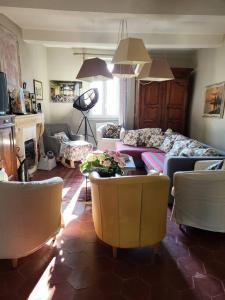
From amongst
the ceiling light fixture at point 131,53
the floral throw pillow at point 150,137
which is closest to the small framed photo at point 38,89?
the floral throw pillow at point 150,137

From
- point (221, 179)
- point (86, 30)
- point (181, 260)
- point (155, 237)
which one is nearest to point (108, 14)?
point (86, 30)

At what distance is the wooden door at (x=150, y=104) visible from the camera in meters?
5.25

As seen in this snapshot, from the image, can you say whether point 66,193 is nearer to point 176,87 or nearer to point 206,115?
point 206,115

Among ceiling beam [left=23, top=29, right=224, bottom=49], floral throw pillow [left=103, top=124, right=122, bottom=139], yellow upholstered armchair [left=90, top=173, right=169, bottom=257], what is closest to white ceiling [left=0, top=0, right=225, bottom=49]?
ceiling beam [left=23, top=29, right=224, bottom=49]

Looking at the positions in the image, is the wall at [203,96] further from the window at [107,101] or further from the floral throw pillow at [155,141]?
the window at [107,101]

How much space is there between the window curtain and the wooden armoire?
0.22 meters

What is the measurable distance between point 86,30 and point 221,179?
3262 mm

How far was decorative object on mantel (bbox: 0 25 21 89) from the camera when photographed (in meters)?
3.25

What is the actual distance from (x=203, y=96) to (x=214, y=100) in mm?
571

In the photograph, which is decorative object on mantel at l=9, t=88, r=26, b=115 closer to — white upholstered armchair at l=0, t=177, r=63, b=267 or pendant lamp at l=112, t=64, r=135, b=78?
pendant lamp at l=112, t=64, r=135, b=78

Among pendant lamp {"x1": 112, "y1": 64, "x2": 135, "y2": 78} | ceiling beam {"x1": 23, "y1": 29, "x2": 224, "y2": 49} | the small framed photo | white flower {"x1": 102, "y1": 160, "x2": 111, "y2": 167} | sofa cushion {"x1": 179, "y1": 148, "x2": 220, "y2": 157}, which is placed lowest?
white flower {"x1": 102, "y1": 160, "x2": 111, "y2": 167}

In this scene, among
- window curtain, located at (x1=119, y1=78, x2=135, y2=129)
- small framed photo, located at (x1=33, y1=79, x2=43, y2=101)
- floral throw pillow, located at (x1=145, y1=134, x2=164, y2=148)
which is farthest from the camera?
window curtain, located at (x1=119, y1=78, x2=135, y2=129)

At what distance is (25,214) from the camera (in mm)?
1719

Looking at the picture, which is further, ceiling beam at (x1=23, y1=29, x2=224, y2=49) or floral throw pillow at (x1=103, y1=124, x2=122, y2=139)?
floral throw pillow at (x1=103, y1=124, x2=122, y2=139)
